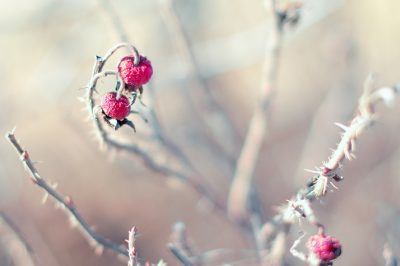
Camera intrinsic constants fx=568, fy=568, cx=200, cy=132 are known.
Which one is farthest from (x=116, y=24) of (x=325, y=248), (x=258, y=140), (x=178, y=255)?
(x=325, y=248)

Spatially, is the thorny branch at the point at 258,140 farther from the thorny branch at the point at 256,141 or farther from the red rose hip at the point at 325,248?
the red rose hip at the point at 325,248

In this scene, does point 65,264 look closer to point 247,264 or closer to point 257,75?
point 247,264

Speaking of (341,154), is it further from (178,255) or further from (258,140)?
(258,140)

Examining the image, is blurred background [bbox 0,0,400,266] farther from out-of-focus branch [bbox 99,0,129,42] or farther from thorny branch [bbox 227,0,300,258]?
thorny branch [bbox 227,0,300,258]

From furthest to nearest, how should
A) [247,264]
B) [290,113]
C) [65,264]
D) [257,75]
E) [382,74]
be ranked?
[257,75] < [290,113] < [382,74] < [65,264] < [247,264]

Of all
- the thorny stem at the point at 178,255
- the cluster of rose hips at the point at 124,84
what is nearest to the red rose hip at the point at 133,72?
the cluster of rose hips at the point at 124,84

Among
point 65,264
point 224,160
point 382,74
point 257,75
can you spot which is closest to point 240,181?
point 224,160

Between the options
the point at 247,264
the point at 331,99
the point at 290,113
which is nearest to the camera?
the point at 247,264
